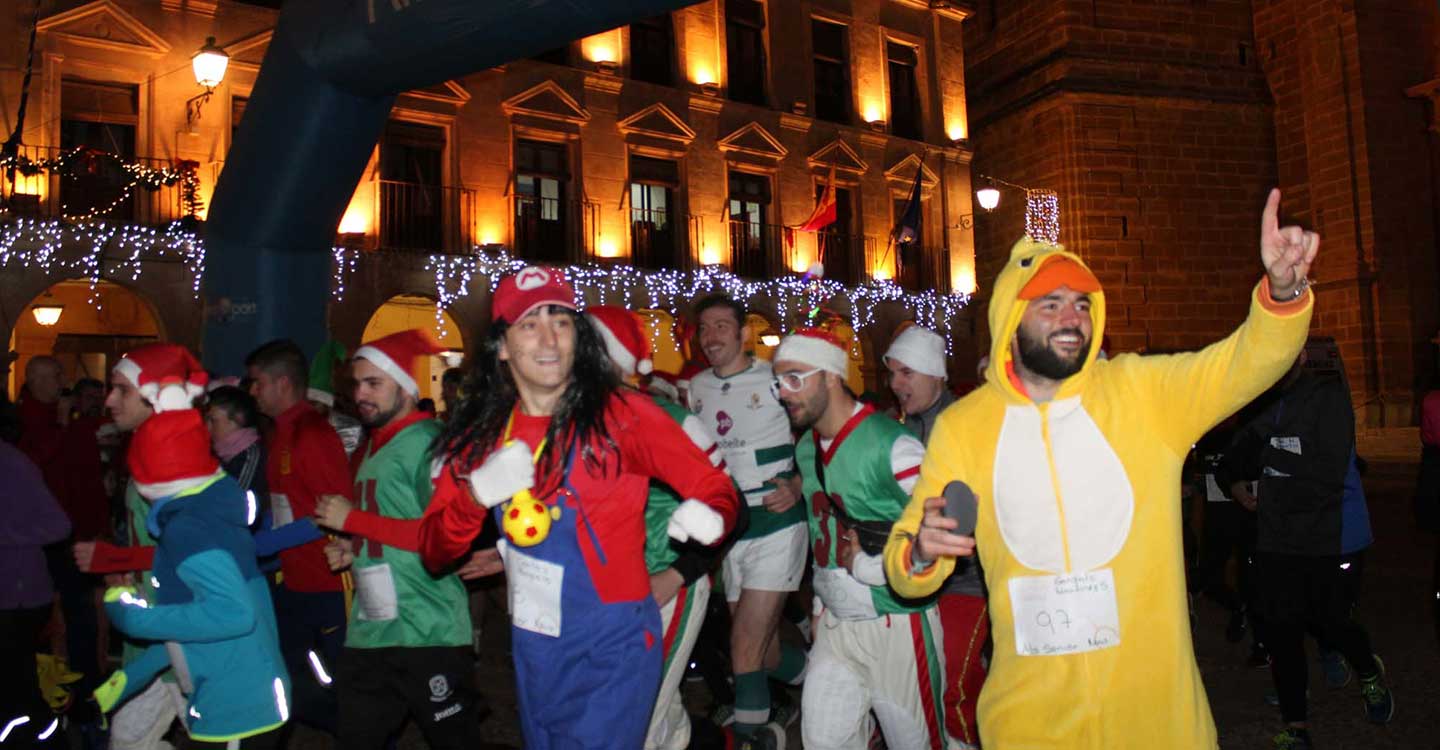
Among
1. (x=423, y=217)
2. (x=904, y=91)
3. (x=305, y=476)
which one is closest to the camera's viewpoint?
(x=305, y=476)

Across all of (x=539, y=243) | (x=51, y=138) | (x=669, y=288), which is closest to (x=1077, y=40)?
(x=669, y=288)

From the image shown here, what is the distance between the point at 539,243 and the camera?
20.8 meters

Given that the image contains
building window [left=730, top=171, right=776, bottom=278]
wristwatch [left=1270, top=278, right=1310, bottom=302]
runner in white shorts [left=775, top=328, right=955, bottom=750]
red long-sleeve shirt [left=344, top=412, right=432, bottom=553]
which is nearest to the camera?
wristwatch [left=1270, top=278, right=1310, bottom=302]

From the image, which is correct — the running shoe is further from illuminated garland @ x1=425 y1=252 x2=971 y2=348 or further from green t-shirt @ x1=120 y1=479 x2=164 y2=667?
illuminated garland @ x1=425 y1=252 x2=971 y2=348

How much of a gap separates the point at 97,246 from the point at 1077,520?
16.8 meters

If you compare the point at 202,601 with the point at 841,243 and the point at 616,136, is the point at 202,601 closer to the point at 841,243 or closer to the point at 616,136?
the point at 616,136

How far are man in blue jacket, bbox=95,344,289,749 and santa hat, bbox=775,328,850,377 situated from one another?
222 cm

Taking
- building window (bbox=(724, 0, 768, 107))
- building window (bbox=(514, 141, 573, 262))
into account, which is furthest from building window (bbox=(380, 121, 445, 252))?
building window (bbox=(724, 0, 768, 107))

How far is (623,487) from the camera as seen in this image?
322cm

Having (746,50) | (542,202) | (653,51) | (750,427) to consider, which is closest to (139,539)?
(750,427)

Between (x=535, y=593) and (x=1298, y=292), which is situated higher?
(x=1298, y=292)

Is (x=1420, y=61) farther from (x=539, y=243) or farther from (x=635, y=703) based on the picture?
(x=635, y=703)

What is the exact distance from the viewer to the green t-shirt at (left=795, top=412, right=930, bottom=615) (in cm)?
440

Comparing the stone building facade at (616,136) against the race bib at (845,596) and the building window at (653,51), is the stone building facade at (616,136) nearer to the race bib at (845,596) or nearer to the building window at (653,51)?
the building window at (653,51)
